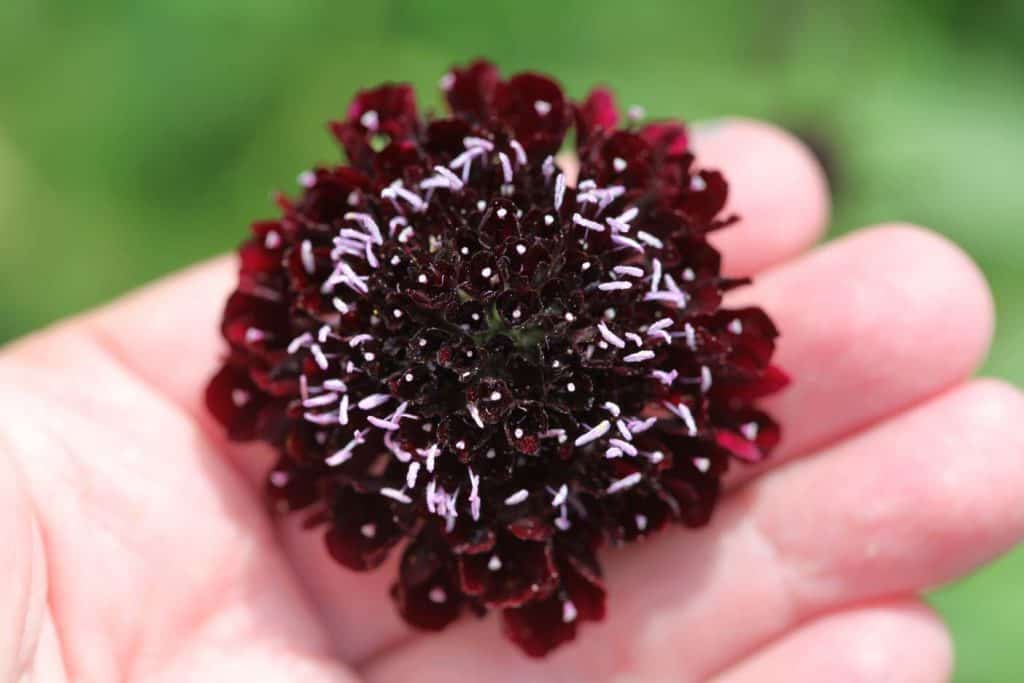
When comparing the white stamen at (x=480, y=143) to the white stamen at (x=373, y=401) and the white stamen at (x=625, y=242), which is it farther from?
the white stamen at (x=373, y=401)

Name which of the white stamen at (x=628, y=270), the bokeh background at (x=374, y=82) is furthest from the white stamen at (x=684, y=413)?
the bokeh background at (x=374, y=82)

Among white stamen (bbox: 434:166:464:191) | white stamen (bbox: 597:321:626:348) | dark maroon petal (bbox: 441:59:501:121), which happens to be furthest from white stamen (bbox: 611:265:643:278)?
dark maroon petal (bbox: 441:59:501:121)

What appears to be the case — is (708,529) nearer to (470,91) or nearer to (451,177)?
(451,177)

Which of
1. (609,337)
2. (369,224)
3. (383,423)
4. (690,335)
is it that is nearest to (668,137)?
(690,335)

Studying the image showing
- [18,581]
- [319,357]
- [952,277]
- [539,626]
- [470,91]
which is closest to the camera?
[18,581]

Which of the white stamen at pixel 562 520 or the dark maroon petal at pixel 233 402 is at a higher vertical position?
the dark maroon petal at pixel 233 402

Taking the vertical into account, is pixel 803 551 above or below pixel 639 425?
below

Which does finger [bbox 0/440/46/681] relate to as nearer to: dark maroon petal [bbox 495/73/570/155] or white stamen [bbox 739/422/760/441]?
dark maroon petal [bbox 495/73/570/155]
